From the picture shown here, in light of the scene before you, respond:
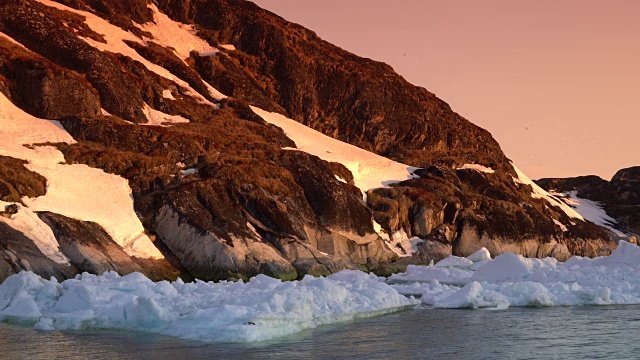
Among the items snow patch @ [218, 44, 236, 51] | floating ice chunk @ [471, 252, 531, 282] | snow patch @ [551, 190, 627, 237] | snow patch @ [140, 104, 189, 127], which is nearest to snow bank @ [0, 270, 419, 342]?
floating ice chunk @ [471, 252, 531, 282]

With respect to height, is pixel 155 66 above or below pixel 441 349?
above

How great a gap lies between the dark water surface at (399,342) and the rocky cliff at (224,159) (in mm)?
Result: 15599

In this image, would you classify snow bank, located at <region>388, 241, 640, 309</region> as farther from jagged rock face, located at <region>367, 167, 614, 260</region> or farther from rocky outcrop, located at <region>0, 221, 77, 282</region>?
rocky outcrop, located at <region>0, 221, 77, 282</region>

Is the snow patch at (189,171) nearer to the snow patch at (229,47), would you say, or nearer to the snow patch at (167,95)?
the snow patch at (167,95)

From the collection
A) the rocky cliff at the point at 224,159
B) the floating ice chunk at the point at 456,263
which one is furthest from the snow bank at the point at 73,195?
the floating ice chunk at the point at 456,263

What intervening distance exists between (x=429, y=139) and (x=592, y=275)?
210 ft

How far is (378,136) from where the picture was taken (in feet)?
341

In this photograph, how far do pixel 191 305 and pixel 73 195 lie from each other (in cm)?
2491

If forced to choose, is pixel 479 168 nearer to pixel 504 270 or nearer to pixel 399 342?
pixel 504 270

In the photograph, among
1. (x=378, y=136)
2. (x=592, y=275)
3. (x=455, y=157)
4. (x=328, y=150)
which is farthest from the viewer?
(x=378, y=136)

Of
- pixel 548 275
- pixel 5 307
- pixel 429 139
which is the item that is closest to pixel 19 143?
pixel 5 307

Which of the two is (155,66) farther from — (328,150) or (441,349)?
(441,349)

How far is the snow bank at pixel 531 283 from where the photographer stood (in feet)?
117

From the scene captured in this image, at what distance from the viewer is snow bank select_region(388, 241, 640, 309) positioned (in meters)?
35.8
